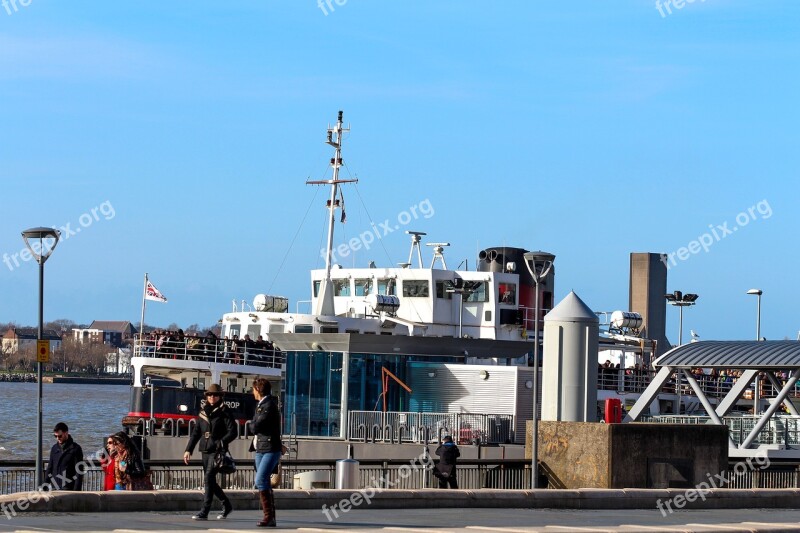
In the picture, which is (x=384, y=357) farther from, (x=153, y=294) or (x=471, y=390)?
(x=153, y=294)

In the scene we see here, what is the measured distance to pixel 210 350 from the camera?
45.1 meters

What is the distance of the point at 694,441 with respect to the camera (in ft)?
69.8

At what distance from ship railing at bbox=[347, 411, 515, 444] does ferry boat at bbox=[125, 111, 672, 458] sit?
3cm

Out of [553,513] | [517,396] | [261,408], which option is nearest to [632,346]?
[517,396]

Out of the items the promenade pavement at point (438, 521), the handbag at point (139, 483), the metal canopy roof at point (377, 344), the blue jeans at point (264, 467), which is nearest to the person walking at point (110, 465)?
the handbag at point (139, 483)

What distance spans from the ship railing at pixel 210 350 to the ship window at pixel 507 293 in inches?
309

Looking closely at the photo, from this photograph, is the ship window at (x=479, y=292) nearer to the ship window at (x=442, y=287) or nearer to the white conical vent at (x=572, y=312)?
the ship window at (x=442, y=287)

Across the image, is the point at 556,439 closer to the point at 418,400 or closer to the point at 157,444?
the point at 418,400

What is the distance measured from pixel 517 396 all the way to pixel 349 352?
14.8 ft

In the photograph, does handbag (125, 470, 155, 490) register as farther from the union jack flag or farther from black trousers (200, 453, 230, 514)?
the union jack flag

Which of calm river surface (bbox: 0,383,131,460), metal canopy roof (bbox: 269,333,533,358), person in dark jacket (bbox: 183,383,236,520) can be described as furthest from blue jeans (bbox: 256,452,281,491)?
calm river surface (bbox: 0,383,131,460)

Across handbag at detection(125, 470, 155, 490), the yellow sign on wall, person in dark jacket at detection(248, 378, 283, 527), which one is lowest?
handbag at detection(125, 470, 155, 490)

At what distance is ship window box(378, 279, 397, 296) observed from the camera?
48250 millimetres

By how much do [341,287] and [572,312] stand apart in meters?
27.1
